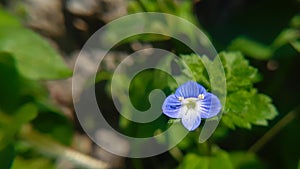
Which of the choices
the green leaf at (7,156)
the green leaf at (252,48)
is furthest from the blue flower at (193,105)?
the green leaf at (7,156)

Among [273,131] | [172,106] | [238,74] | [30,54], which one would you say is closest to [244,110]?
[238,74]

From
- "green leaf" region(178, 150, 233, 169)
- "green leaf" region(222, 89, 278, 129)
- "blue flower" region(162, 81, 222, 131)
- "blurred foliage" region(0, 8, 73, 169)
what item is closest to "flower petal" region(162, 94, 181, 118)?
"blue flower" region(162, 81, 222, 131)

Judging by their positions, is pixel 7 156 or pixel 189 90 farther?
pixel 7 156

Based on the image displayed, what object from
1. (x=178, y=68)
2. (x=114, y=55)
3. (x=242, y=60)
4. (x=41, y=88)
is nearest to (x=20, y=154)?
(x=41, y=88)

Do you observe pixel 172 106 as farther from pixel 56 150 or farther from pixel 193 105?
pixel 56 150

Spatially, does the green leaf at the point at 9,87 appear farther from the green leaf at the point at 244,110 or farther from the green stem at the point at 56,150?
the green leaf at the point at 244,110
